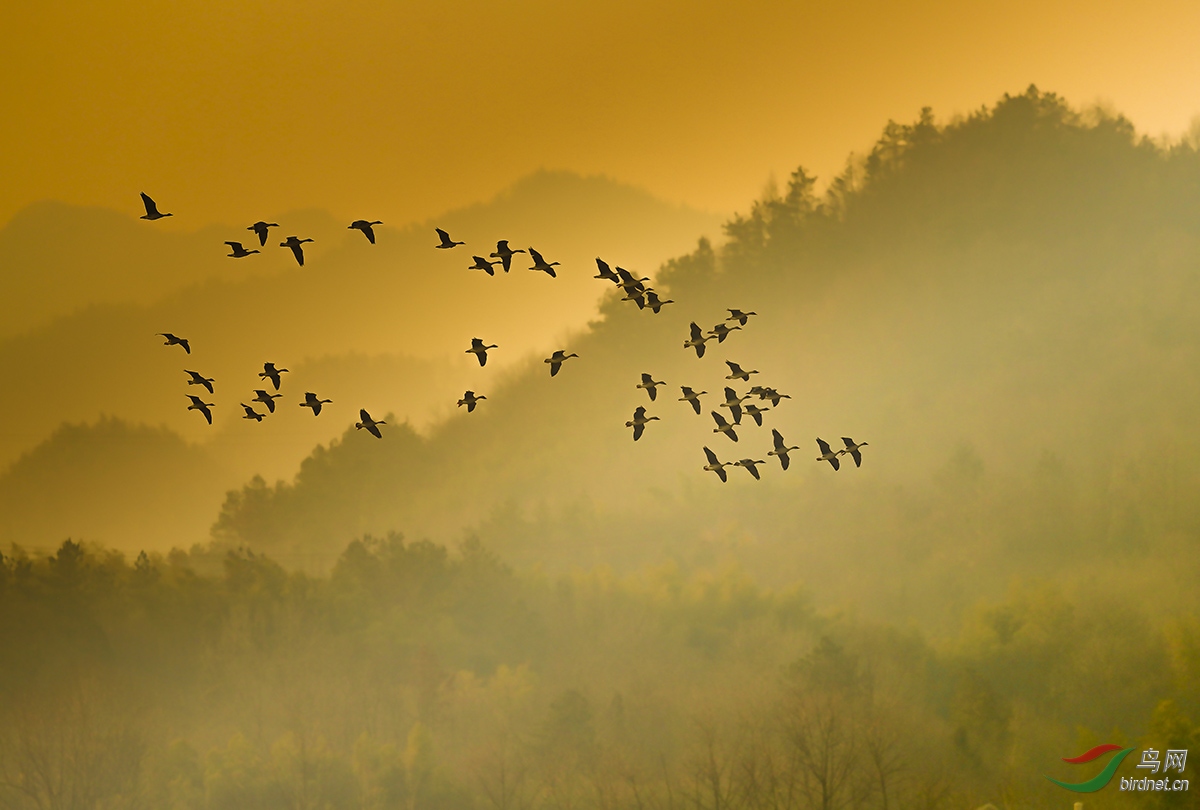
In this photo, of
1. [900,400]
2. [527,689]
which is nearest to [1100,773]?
[900,400]

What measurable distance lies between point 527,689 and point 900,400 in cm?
983

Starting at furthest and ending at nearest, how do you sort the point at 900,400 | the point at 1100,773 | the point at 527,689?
the point at 900,400
the point at 527,689
the point at 1100,773

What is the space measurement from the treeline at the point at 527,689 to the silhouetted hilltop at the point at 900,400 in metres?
1.00

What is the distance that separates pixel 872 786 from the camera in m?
17.2

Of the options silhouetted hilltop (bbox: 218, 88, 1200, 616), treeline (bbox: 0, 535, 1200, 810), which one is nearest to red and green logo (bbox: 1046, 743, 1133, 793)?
treeline (bbox: 0, 535, 1200, 810)

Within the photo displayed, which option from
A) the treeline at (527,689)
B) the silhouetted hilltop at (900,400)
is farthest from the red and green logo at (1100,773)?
the silhouetted hilltop at (900,400)

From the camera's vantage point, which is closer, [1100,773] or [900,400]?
[1100,773]

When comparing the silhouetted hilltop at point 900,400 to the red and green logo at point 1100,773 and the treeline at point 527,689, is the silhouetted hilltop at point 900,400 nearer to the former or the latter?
the treeline at point 527,689

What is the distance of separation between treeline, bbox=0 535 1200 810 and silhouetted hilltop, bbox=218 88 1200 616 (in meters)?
1.00

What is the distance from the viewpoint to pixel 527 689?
19.1 meters

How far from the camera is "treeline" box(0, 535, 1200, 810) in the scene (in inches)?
675

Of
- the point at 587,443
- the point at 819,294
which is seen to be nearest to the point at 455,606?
the point at 587,443

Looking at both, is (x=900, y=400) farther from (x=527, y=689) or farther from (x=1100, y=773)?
(x=527, y=689)

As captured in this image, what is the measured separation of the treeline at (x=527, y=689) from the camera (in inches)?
675
